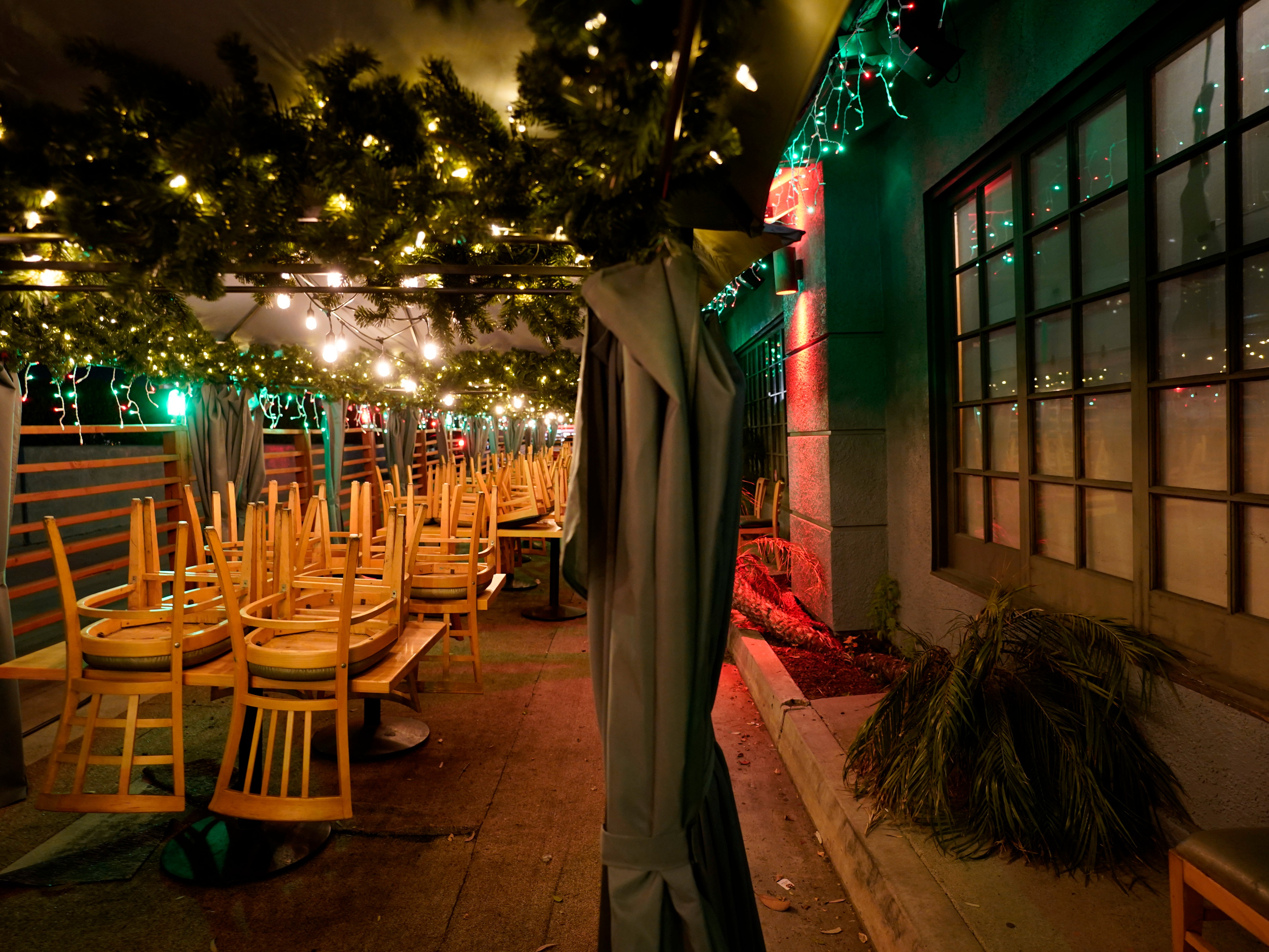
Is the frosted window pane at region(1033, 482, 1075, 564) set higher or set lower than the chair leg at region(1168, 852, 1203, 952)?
higher

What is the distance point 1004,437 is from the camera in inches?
140

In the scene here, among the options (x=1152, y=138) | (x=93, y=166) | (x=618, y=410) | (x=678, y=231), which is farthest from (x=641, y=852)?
(x=1152, y=138)

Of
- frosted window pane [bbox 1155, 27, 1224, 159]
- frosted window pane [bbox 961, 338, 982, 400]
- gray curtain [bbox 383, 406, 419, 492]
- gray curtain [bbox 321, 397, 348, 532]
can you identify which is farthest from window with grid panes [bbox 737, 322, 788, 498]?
gray curtain [bbox 383, 406, 419, 492]

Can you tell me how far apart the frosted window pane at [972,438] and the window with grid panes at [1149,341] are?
0.23m

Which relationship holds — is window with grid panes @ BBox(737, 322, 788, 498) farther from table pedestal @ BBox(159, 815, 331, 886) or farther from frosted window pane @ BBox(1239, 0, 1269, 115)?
table pedestal @ BBox(159, 815, 331, 886)

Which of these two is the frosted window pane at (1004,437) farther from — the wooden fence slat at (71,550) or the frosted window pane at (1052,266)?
the wooden fence slat at (71,550)

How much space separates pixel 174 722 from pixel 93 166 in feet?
6.90

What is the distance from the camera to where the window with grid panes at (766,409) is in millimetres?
7285

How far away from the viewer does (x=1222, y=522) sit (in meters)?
2.23

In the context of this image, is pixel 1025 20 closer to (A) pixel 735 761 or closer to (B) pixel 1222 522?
(B) pixel 1222 522

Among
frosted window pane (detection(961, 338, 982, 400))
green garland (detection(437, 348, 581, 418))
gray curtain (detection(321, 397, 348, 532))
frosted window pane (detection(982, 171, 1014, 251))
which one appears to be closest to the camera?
frosted window pane (detection(982, 171, 1014, 251))

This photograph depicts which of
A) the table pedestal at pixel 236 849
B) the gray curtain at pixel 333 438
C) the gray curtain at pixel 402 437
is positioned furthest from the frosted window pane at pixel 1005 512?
the gray curtain at pixel 402 437

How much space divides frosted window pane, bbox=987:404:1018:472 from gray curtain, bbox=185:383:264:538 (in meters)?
6.78

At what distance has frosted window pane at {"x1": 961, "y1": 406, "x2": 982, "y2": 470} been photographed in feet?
12.4
